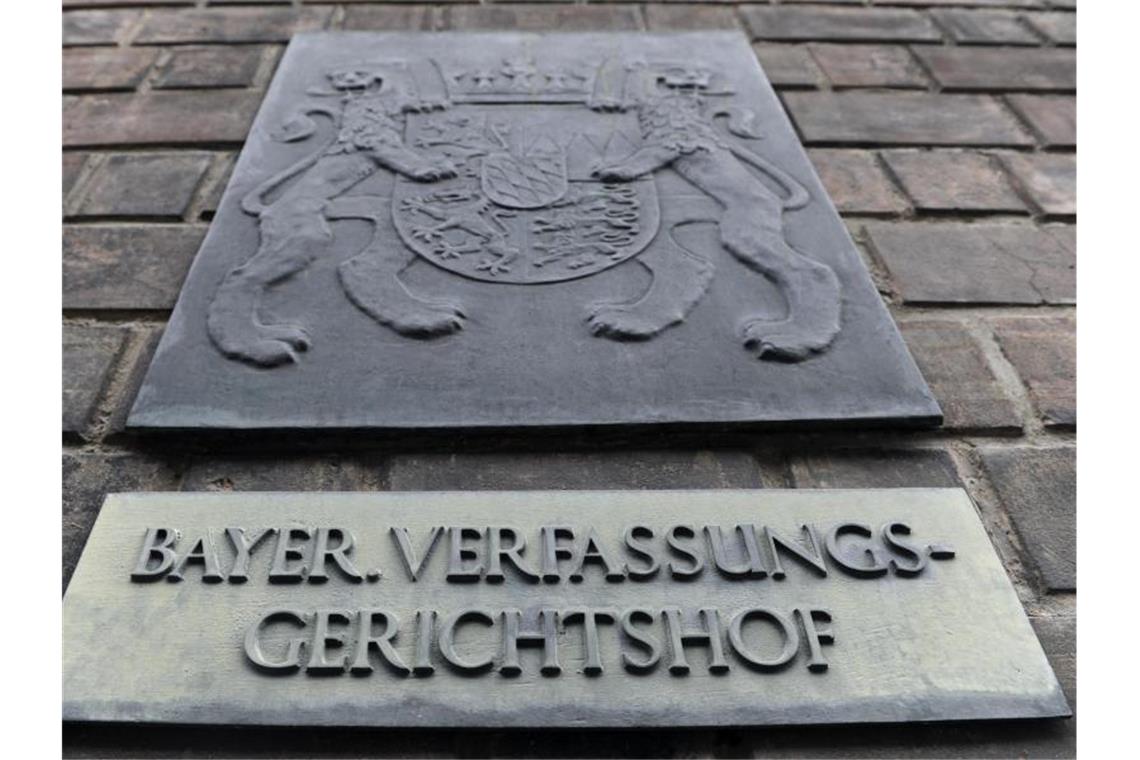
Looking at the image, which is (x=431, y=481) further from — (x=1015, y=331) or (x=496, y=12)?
(x=496, y=12)

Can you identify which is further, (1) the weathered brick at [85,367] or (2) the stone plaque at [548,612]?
(1) the weathered brick at [85,367]

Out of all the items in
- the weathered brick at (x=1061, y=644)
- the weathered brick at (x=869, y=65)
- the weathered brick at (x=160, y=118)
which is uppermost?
the weathered brick at (x=869, y=65)

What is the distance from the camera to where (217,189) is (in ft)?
5.43

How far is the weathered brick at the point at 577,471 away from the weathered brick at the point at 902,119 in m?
0.87

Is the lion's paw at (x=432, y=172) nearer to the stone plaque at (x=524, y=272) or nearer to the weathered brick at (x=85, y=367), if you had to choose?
the stone plaque at (x=524, y=272)

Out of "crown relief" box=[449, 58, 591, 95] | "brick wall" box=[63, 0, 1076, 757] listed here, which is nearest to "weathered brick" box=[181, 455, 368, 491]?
"brick wall" box=[63, 0, 1076, 757]

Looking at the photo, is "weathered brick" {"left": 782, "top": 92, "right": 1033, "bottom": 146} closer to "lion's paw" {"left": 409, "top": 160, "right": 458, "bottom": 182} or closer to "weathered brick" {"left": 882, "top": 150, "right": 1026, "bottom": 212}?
"weathered brick" {"left": 882, "top": 150, "right": 1026, "bottom": 212}

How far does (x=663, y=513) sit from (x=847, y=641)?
25cm

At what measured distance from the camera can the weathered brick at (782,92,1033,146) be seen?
6.02ft

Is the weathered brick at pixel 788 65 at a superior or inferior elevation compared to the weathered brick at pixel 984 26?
inferior

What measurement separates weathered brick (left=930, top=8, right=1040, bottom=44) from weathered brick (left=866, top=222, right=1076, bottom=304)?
2.59ft

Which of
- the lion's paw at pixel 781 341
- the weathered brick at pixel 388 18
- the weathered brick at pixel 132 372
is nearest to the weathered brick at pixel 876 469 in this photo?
the lion's paw at pixel 781 341

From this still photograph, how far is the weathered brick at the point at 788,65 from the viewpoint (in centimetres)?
199

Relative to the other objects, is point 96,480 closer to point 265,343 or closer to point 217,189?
point 265,343
